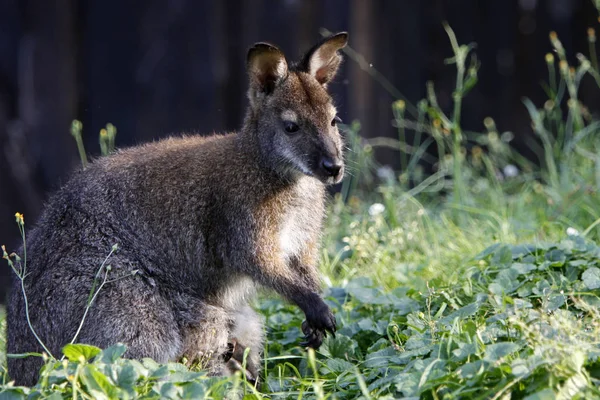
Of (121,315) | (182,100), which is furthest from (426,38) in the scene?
(121,315)

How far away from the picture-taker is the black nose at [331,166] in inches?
166

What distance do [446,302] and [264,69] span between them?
1444 mm

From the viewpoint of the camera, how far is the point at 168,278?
169 inches

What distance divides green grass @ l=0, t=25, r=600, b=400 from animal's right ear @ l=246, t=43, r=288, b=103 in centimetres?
115

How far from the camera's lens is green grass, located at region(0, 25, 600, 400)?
3.06 meters

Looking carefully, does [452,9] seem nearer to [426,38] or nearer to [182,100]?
[426,38]

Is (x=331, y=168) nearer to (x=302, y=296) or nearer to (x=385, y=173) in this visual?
(x=302, y=296)

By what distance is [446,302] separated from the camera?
424 centimetres

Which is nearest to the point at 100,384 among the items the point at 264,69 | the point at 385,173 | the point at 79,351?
the point at 79,351

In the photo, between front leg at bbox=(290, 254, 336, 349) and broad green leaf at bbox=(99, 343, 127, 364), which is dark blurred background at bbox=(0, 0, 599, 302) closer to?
front leg at bbox=(290, 254, 336, 349)

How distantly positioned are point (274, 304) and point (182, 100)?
2252 mm

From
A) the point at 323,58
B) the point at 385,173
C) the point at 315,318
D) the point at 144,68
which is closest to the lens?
the point at 315,318

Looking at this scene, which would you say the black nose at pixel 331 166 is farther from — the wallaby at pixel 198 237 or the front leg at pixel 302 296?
the front leg at pixel 302 296

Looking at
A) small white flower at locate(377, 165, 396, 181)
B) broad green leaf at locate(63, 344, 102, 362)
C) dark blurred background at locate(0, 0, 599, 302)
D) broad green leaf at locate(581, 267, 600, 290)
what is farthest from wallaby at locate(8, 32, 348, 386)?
Answer: small white flower at locate(377, 165, 396, 181)
